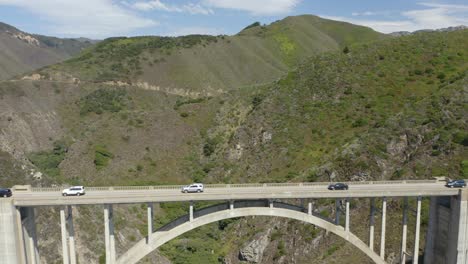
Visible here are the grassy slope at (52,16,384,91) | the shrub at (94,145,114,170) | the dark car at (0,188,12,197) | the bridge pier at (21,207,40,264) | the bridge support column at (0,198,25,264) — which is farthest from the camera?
the grassy slope at (52,16,384,91)

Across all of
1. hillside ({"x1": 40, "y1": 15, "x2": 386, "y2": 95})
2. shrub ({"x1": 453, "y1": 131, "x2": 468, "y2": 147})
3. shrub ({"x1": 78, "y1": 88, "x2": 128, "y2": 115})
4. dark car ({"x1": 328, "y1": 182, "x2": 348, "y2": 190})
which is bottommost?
dark car ({"x1": 328, "y1": 182, "x2": 348, "y2": 190})

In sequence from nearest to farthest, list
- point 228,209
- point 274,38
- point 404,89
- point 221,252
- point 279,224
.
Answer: point 228,209 → point 279,224 → point 221,252 → point 404,89 → point 274,38

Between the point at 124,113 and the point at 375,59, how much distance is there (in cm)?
6520

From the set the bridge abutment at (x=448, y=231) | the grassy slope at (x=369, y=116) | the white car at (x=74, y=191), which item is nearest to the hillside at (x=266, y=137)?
the grassy slope at (x=369, y=116)

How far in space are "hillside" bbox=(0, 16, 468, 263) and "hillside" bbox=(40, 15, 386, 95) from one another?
19.5 m

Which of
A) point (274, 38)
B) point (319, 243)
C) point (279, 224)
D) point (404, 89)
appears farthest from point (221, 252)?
point (274, 38)

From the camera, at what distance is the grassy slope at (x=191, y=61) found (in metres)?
141

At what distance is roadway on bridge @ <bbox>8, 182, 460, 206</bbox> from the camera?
32.5 metres

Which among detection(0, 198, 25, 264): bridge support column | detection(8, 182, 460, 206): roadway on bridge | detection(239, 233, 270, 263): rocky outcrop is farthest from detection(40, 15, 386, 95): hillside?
detection(0, 198, 25, 264): bridge support column

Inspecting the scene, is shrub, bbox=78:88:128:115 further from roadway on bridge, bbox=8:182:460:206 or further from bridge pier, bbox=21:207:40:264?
bridge pier, bbox=21:207:40:264

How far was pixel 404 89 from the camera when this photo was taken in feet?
247

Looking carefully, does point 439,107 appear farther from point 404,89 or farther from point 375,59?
point 375,59

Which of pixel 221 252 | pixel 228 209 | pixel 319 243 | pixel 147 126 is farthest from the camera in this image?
pixel 147 126

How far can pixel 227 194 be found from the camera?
3519 cm
